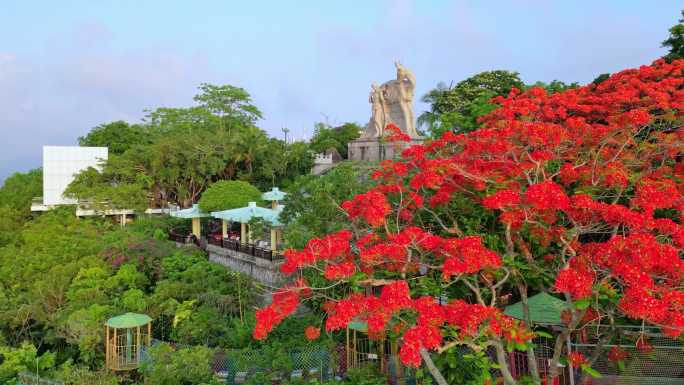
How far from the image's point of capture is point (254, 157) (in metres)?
25.1

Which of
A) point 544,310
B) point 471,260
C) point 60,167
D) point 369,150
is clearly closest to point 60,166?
point 60,167

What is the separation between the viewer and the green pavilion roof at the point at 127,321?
10.3 m

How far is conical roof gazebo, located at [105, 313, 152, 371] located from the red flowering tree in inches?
183

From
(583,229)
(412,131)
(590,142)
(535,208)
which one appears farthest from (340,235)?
(412,131)

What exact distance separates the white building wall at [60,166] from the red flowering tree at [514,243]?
19626mm

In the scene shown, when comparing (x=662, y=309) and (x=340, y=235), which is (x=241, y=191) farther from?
(x=662, y=309)

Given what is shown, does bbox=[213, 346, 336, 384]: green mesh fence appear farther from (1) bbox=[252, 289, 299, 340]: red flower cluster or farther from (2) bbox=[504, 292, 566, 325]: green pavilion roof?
(2) bbox=[504, 292, 566, 325]: green pavilion roof

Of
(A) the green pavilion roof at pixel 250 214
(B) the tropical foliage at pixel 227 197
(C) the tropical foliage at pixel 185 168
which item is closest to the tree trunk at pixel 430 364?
(A) the green pavilion roof at pixel 250 214

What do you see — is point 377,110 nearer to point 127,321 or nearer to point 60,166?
point 127,321

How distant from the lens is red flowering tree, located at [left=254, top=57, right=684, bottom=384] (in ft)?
15.9

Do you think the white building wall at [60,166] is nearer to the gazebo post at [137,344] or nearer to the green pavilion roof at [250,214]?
the green pavilion roof at [250,214]

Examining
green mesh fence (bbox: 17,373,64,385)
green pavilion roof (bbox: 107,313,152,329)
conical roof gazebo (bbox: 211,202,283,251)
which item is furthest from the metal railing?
green mesh fence (bbox: 17,373,64,385)

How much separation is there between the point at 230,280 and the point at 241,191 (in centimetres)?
624

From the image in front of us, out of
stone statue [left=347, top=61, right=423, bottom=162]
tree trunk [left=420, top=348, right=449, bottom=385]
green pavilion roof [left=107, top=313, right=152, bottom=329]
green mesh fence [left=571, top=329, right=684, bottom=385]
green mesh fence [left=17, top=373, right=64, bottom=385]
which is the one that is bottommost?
green mesh fence [left=17, top=373, right=64, bottom=385]
